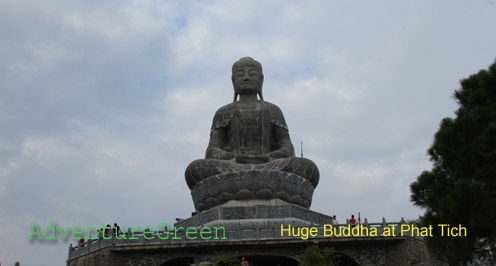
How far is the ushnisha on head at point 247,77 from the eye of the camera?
23.1 meters

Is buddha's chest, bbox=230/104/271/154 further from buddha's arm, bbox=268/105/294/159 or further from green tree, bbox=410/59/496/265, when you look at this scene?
green tree, bbox=410/59/496/265

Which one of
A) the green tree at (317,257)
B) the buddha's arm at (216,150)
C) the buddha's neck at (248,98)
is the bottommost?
the green tree at (317,257)

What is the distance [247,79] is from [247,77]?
0.08m

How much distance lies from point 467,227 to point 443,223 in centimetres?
35

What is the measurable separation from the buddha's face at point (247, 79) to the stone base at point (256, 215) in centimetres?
466

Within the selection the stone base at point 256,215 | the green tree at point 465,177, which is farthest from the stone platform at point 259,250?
the green tree at point 465,177

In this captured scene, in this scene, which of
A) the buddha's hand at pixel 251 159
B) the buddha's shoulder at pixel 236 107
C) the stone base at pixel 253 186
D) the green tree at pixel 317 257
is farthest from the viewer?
the buddha's shoulder at pixel 236 107

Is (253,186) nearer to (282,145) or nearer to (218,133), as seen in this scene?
(282,145)

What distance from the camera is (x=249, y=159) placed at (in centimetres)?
2127

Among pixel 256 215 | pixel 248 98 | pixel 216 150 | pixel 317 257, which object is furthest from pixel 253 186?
pixel 317 257

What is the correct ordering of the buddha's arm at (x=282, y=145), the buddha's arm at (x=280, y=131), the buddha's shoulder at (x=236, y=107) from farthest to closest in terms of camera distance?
1. the buddha's shoulder at (x=236, y=107)
2. the buddha's arm at (x=280, y=131)
3. the buddha's arm at (x=282, y=145)

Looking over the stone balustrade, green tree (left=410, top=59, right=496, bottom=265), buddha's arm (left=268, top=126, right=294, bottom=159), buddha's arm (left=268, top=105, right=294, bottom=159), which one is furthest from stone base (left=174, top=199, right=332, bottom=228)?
green tree (left=410, top=59, right=496, bottom=265)

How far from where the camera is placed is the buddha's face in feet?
75.7

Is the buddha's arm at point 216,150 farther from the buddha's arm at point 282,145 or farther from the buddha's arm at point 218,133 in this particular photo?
the buddha's arm at point 282,145
